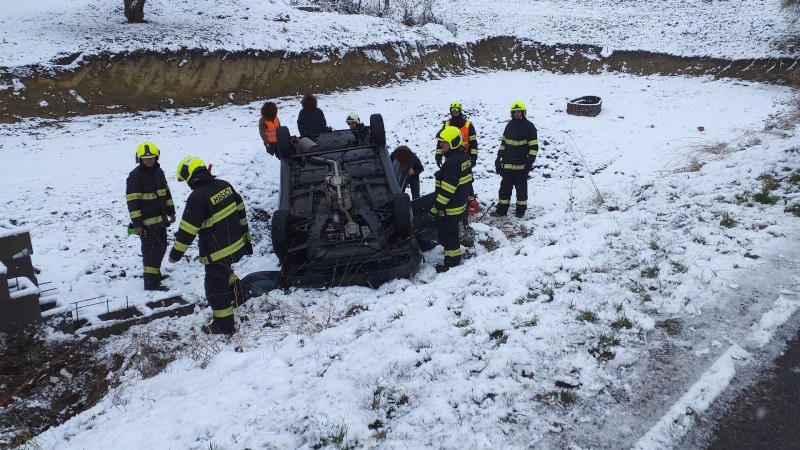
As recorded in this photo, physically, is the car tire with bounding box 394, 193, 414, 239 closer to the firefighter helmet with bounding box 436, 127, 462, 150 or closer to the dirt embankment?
the firefighter helmet with bounding box 436, 127, 462, 150

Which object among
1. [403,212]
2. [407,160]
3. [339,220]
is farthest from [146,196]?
[407,160]

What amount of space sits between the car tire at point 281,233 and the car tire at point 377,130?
1.91 metres

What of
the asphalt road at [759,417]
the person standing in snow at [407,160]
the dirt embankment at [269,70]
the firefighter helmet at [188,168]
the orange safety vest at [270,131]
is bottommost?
the asphalt road at [759,417]

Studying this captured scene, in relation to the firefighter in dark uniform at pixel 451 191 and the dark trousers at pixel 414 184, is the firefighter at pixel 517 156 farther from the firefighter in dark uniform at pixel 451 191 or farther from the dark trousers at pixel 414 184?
the firefighter in dark uniform at pixel 451 191

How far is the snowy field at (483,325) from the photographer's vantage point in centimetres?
317

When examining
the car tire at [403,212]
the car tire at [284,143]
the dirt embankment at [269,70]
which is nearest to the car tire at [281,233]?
the car tire at [284,143]

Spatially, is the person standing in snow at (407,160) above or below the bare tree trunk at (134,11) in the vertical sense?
below

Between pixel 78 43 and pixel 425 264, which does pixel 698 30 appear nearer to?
pixel 425 264

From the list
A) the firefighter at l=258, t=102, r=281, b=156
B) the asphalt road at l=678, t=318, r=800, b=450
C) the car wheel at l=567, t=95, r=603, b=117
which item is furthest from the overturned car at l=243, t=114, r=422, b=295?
the car wheel at l=567, t=95, r=603, b=117

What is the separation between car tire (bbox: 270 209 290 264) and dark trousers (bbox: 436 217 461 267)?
2.01m

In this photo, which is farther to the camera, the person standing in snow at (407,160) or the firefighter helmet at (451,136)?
the person standing in snow at (407,160)

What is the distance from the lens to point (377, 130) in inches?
291

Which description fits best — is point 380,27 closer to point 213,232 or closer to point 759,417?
point 213,232

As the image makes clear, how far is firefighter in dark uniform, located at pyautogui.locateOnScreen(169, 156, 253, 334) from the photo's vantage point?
5184 mm
